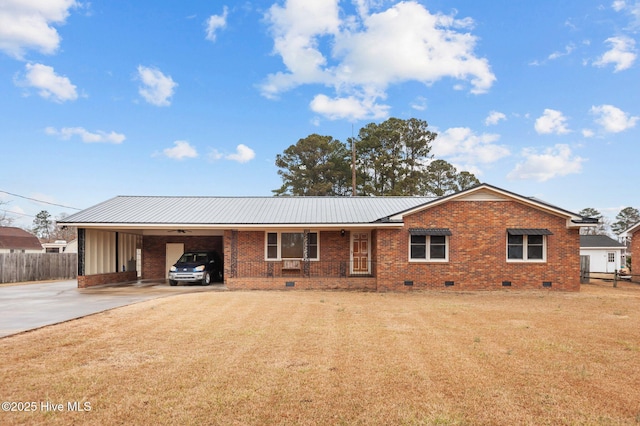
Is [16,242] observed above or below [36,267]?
above

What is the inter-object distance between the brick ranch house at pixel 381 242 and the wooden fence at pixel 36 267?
7.39 m

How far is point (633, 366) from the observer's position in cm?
654

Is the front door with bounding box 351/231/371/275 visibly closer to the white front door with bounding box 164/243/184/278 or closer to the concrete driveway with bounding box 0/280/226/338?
the concrete driveway with bounding box 0/280/226/338

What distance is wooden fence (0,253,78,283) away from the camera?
75.9ft

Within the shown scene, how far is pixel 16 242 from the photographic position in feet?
147

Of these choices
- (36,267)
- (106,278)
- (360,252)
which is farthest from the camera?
(36,267)

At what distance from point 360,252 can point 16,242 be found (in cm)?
4225

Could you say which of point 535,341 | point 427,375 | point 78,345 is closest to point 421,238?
point 535,341

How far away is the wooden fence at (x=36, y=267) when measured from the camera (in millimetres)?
23141

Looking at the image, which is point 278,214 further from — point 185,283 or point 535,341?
point 535,341

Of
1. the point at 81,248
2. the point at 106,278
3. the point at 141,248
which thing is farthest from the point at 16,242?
the point at 81,248

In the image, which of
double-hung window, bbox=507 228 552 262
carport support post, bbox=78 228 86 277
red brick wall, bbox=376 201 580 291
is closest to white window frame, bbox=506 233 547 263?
double-hung window, bbox=507 228 552 262

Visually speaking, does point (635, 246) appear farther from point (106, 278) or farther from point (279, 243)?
point (106, 278)

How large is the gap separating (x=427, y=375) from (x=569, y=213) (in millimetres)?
14276
